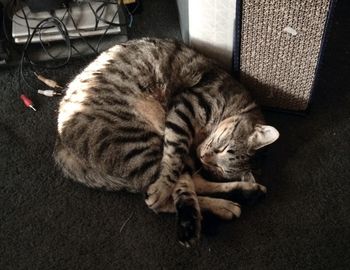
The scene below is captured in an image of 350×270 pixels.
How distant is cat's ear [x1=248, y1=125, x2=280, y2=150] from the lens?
1.37 m

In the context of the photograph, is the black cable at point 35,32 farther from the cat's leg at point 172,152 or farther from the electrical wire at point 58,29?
the cat's leg at point 172,152

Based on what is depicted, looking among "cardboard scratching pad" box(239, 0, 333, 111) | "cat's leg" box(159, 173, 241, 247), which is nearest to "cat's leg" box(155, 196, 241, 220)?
"cat's leg" box(159, 173, 241, 247)

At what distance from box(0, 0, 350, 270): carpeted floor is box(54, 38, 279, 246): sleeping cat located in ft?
0.22

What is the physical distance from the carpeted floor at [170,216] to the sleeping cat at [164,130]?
0.07 meters

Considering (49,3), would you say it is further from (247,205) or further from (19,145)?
(247,205)

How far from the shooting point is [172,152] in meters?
1.41

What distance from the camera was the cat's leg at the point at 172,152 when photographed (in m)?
1.38

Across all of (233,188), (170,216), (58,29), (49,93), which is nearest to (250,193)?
(233,188)

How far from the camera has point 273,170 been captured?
→ 1510 millimetres

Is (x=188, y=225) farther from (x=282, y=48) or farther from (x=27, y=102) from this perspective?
(x=27, y=102)

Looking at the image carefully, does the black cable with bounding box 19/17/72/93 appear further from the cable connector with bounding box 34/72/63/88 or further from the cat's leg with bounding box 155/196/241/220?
the cat's leg with bounding box 155/196/241/220

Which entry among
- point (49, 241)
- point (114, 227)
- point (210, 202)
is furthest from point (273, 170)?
point (49, 241)

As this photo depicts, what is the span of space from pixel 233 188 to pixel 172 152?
0.24m

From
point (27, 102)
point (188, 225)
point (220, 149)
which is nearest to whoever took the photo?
point (188, 225)
